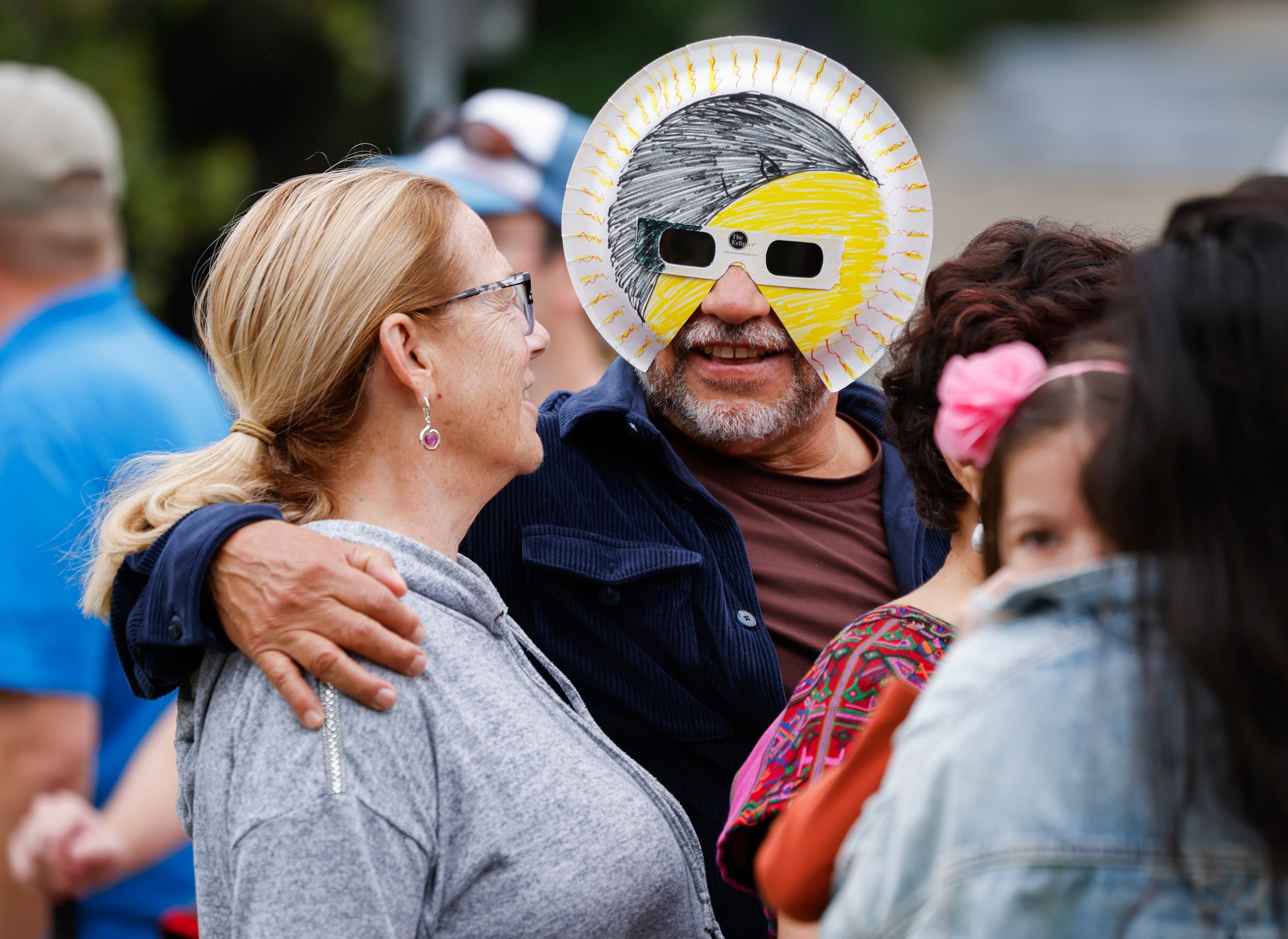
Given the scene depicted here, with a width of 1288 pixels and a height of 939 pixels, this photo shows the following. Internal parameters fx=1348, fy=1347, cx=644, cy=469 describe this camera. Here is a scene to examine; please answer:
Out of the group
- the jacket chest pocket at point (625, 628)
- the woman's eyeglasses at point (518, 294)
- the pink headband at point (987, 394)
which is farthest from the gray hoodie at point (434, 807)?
the pink headband at point (987, 394)

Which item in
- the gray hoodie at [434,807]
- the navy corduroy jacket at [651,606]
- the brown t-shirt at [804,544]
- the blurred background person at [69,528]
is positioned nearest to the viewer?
the gray hoodie at [434,807]

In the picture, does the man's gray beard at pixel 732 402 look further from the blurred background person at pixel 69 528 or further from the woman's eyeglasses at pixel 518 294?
the blurred background person at pixel 69 528

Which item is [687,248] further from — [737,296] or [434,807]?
[434,807]

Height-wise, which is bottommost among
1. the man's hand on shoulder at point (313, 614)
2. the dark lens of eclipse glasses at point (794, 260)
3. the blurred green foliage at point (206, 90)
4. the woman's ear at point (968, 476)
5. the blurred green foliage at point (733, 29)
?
the man's hand on shoulder at point (313, 614)

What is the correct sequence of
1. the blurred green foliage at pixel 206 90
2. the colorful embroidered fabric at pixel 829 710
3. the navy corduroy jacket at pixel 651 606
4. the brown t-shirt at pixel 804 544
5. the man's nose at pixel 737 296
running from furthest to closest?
the blurred green foliage at pixel 206 90, the man's nose at pixel 737 296, the brown t-shirt at pixel 804 544, the navy corduroy jacket at pixel 651 606, the colorful embroidered fabric at pixel 829 710

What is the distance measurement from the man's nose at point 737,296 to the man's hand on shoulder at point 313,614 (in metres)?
0.96

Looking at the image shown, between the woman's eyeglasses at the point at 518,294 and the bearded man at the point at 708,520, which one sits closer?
the woman's eyeglasses at the point at 518,294

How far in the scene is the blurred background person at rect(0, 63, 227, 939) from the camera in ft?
9.29

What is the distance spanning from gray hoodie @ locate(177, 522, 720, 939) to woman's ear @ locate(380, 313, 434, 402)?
222 millimetres

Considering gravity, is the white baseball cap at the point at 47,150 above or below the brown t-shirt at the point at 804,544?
above

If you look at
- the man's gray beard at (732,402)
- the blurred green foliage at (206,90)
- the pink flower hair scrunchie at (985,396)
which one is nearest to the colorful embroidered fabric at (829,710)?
the pink flower hair scrunchie at (985,396)

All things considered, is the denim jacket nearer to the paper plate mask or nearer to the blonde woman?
the blonde woman

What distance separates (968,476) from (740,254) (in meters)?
0.80

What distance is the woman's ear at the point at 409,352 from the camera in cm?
192
